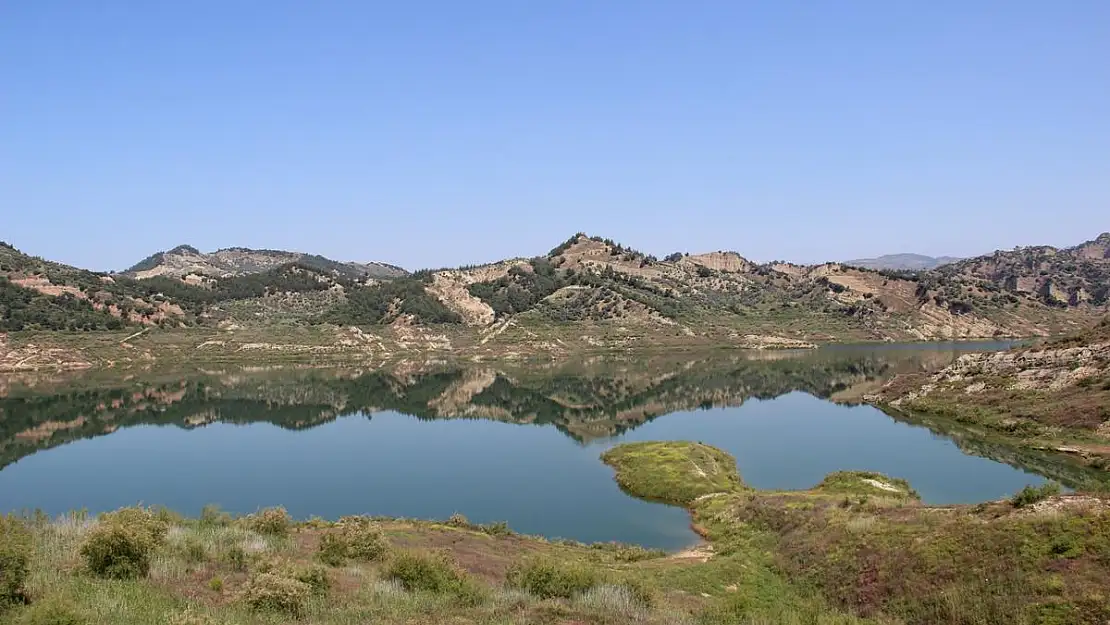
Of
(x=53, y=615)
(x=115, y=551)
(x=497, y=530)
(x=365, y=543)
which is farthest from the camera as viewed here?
(x=497, y=530)

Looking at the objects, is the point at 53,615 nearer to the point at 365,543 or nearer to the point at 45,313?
the point at 365,543

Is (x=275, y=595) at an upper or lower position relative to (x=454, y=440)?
upper

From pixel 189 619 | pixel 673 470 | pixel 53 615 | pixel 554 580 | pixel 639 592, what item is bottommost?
pixel 673 470

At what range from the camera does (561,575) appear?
60.1 feet

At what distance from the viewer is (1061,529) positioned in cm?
1830

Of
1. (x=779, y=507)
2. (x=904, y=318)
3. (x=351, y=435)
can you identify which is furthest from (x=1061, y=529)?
(x=904, y=318)

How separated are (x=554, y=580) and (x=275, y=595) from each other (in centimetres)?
711

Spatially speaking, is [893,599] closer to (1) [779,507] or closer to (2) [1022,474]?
(1) [779,507]

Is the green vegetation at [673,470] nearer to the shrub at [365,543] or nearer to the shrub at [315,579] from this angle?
the shrub at [365,543]

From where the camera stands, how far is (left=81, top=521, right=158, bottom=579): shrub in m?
15.3

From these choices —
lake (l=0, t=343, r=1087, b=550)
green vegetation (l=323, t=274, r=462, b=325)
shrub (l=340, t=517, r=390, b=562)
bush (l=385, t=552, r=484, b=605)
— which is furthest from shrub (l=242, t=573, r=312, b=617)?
green vegetation (l=323, t=274, r=462, b=325)

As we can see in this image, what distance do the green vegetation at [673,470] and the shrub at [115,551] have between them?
118ft

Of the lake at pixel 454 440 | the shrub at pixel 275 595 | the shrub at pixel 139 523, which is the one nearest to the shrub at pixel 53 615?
the shrub at pixel 275 595

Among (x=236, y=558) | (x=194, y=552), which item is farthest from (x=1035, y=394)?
(x=194, y=552)
